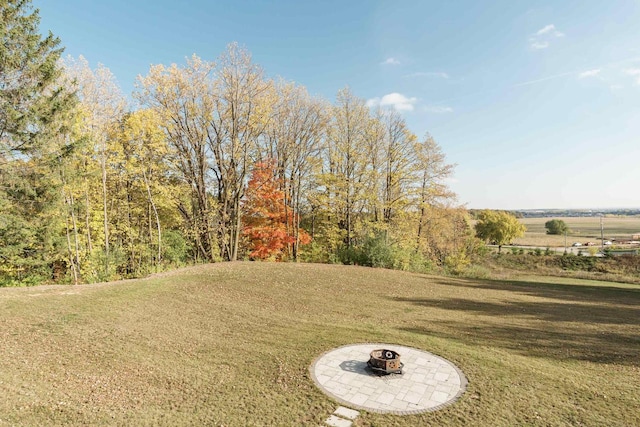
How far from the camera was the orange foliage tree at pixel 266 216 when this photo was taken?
21547mm

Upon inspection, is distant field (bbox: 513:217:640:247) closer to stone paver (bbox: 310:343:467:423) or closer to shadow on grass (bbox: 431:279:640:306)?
shadow on grass (bbox: 431:279:640:306)

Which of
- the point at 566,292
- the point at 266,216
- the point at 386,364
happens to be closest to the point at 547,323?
the point at 386,364

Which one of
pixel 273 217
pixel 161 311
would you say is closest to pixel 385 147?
pixel 273 217

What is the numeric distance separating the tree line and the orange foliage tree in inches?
4.0

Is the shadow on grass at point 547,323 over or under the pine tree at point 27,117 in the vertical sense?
under

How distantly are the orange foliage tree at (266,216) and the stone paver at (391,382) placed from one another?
49.5 feet

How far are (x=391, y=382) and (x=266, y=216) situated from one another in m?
17.0

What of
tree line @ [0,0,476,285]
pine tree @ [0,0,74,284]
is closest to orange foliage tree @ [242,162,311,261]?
tree line @ [0,0,476,285]

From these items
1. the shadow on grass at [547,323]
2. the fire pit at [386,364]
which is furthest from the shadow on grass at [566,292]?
the fire pit at [386,364]

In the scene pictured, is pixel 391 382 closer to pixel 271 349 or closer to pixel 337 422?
pixel 337 422

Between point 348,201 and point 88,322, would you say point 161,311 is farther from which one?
point 348,201

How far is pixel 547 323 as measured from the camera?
1057 cm

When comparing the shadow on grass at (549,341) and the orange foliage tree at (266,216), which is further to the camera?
the orange foliage tree at (266,216)

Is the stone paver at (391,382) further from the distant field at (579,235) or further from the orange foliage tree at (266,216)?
the distant field at (579,235)
